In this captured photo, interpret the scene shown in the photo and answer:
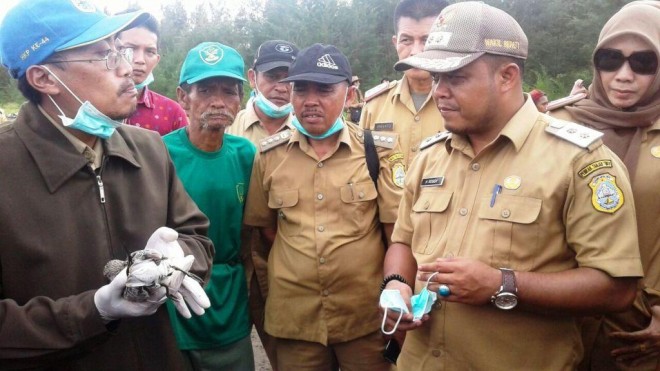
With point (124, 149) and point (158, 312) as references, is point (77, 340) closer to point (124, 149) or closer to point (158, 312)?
point (158, 312)

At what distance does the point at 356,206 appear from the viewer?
11.1 feet

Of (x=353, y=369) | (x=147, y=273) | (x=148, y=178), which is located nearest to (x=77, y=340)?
(x=147, y=273)

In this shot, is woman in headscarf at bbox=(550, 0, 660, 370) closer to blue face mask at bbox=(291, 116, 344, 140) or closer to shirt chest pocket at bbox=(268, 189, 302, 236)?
blue face mask at bbox=(291, 116, 344, 140)

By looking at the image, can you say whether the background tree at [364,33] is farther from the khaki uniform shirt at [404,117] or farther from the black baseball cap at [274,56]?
the black baseball cap at [274,56]

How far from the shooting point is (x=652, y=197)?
8.59 feet

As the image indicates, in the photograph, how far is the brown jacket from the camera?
2.03m

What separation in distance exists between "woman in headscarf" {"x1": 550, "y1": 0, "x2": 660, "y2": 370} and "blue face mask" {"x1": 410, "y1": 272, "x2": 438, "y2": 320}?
876mm

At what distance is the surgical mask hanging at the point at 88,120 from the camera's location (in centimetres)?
229

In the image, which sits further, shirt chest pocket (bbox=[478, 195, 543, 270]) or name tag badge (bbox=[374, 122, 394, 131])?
name tag badge (bbox=[374, 122, 394, 131])

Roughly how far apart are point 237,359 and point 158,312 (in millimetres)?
1174

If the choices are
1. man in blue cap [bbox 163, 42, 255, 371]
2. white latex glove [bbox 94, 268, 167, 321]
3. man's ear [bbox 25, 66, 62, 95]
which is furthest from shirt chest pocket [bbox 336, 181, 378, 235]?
man's ear [bbox 25, 66, 62, 95]

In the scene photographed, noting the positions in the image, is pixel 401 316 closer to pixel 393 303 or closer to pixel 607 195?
pixel 393 303

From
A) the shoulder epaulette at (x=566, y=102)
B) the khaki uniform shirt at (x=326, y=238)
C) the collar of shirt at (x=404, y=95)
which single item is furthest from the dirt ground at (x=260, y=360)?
the shoulder epaulette at (x=566, y=102)

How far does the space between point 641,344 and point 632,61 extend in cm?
129
